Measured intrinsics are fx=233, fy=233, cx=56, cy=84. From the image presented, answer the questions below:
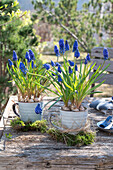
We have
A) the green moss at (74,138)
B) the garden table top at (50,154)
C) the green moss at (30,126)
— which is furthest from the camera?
the green moss at (30,126)

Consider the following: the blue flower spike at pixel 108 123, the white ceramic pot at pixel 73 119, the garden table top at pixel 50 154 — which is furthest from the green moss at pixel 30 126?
the blue flower spike at pixel 108 123

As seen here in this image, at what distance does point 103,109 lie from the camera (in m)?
2.22

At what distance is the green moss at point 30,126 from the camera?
172 centimetres

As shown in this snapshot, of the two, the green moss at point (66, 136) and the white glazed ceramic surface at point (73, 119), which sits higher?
the white glazed ceramic surface at point (73, 119)

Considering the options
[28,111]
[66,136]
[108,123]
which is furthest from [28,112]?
[108,123]

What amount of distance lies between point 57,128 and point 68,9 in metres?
4.95

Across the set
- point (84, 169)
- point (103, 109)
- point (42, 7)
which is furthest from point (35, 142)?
point (42, 7)

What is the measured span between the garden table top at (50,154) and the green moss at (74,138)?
28 millimetres

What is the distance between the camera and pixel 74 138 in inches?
59.3

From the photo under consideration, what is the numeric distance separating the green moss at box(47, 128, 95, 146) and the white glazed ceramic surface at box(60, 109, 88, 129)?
2.3 inches

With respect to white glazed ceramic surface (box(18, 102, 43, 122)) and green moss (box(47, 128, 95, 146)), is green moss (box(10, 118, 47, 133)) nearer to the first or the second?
white glazed ceramic surface (box(18, 102, 43, 122))

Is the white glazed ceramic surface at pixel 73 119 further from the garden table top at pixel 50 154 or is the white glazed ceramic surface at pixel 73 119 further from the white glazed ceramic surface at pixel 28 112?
the white glazed ceramic surface at pixel 28 112

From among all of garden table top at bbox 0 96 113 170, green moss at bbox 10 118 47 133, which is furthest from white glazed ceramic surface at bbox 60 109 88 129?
green moss at bbox 10 118 47 133

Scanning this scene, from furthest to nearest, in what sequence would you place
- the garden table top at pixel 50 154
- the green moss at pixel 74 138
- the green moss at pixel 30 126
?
the green moss at pixel 30 126 < the green moss at pixel 74 138 < the garden table top at pixel 50 154
